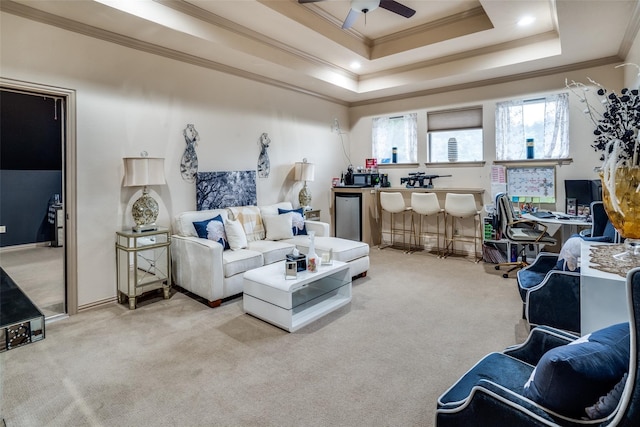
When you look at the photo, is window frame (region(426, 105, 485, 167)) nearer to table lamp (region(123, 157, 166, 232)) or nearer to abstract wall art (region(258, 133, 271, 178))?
abstract wall art (region(258, 133, 271, 178))

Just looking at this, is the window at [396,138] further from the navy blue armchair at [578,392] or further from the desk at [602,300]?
the navy blue armchair at [578,392]

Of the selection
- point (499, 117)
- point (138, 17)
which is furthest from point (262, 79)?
point (499, 117)

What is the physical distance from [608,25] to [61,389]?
5514mm

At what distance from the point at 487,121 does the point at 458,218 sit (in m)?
1.62

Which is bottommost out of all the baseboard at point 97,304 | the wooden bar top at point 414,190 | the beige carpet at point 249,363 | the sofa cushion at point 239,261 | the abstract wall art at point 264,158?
the beige carpet at point 249,363

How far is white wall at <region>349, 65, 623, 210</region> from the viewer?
4582 mm

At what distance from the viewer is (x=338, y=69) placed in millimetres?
5504

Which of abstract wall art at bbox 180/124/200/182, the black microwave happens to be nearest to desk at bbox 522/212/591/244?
the black microwave

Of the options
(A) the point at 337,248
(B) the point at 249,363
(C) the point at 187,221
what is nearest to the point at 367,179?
(A) the point at 337,248

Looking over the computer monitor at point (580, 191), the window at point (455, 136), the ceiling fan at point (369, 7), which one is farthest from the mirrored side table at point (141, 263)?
the computer monitor at point (580, 191)

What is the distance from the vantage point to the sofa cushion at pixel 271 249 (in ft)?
12.9

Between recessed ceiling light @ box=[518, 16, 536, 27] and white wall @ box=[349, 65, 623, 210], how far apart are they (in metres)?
1.19

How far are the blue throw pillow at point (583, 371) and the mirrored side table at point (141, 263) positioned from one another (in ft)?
11.3

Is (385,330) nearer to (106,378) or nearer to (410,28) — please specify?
(106,378)
